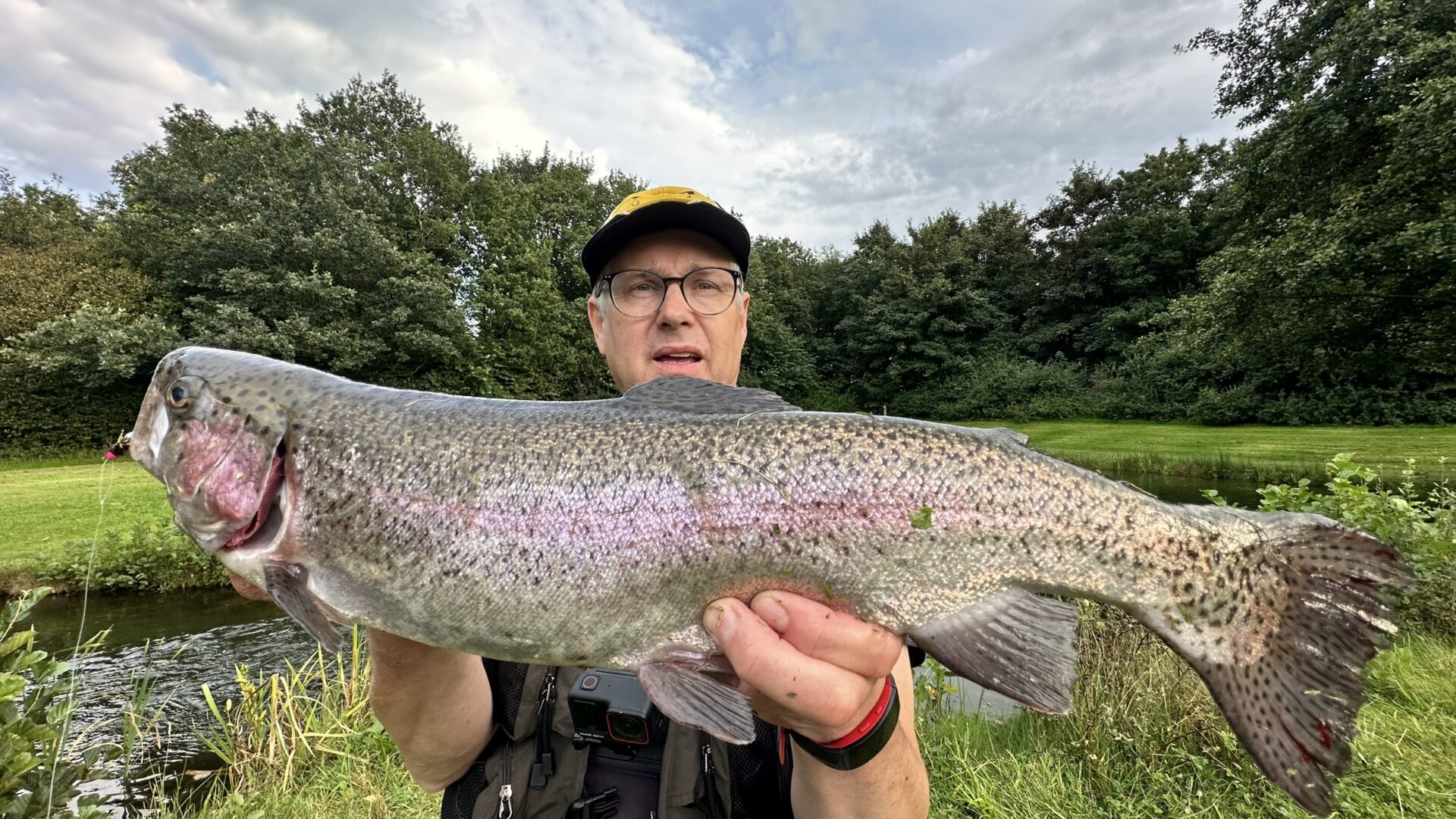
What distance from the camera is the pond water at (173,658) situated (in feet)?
21.5

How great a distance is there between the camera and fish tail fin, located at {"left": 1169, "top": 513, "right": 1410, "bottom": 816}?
173cm

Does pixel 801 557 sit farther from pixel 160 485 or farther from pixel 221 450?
pixel 160 485

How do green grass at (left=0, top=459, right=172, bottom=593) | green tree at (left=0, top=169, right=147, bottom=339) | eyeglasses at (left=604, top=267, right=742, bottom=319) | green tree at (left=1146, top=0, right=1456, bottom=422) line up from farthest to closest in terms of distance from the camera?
green tree at (left=0, top=169, right=147, bottom=339) → green tree at (left=1146, top=0, right=1456, bottom=422) → green grass at (left=0, top=459, right=172, bottom=593) → eyeglasses at (left=604, top=267, right=742, bottom=319)

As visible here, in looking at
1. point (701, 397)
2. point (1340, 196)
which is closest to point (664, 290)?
point (701, 397)

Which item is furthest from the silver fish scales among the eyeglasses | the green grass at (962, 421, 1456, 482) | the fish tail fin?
the green grass at (962, 421, 1456, 482)

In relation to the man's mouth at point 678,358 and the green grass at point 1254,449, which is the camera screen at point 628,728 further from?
the green grass at point 1254,449

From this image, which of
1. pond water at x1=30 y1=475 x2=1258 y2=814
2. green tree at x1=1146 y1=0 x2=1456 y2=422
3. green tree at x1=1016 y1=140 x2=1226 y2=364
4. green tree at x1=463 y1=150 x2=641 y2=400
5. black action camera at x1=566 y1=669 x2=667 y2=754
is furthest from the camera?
green tree at x1=1016 y1=140 x2=1226 y2=364

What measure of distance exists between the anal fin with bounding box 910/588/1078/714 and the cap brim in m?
2.23

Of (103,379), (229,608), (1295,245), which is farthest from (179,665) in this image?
(1295,245)

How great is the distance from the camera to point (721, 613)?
1842mm

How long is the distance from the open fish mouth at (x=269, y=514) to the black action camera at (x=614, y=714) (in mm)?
1150

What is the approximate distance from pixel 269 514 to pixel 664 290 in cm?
200

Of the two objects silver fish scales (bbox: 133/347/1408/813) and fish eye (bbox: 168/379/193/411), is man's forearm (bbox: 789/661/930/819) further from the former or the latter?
fish eye (bbox: 168/379/193/411)

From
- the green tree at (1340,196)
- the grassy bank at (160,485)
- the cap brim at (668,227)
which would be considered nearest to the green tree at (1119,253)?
the grassy bank at (160,485)
